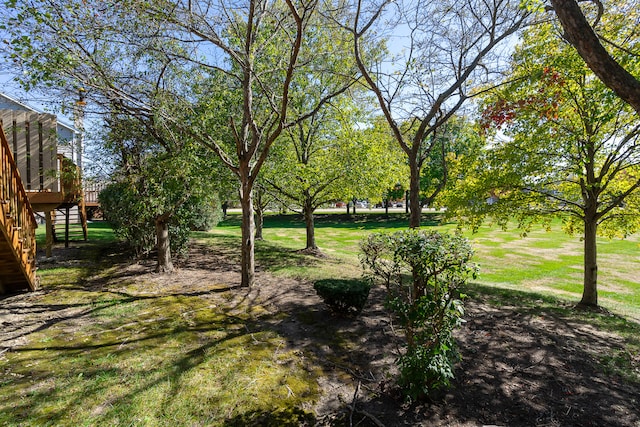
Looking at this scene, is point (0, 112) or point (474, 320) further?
point (0, 112)

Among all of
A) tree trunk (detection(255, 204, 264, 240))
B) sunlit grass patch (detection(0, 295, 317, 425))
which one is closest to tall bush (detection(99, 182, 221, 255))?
sunlit grass patch (detection(0, 295, 317, 425))

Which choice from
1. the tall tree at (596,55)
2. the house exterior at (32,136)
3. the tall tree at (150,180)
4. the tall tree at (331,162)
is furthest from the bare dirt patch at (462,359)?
the tall tree at (331,162)

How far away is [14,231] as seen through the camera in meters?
5.51

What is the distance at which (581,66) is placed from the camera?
6.84 metres

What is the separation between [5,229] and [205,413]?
14.1 ft

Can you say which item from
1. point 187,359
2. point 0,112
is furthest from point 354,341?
point 0,112

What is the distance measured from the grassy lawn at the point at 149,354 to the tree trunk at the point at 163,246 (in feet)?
2.50

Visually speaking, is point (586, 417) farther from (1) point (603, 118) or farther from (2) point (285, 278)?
(2) point (285, 278)

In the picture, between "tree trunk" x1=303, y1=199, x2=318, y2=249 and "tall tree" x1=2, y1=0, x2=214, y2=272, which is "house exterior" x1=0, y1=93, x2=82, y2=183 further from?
"tree trunk" x1=303, y1=199, x2=318, y2=249

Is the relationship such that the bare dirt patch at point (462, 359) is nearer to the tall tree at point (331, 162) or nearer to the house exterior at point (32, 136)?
the house exterior at point (32, 136)

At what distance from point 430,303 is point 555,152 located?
6.12 meters

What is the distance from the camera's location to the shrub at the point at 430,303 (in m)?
3.56

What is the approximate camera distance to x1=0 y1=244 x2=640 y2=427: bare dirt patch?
12.0ft

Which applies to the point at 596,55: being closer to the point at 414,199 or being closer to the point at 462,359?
the point at 414,199
